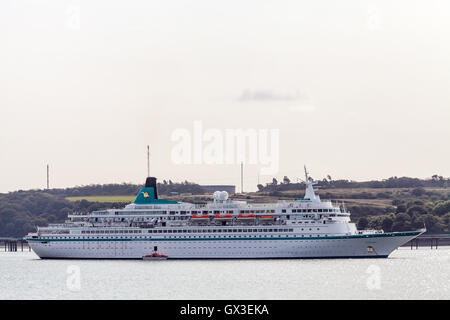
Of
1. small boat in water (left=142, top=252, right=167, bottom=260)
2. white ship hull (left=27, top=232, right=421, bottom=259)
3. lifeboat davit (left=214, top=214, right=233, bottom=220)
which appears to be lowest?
small boat in water (left=142, top=252, right=167, bottom=260)

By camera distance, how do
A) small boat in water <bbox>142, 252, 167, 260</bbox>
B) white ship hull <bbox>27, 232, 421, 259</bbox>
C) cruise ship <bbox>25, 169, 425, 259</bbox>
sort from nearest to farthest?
white ship hull <bbox>27, 232, 421, 259</bbox> → cruise ship <bbox>25, 169, 425, 259</bbox> → small boat in water <bbox>142, 252, 167, 260</bbox>

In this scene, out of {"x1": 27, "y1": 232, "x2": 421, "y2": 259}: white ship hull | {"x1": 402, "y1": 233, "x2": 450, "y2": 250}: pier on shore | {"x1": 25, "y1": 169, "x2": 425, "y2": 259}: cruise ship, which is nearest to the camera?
{"x1": 27, "y1": 232, "x2": 421, "y2": 259}: white ship hull

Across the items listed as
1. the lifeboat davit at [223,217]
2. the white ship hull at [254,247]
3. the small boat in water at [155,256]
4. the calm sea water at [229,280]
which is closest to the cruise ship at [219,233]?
the white ship hull at [254,247]

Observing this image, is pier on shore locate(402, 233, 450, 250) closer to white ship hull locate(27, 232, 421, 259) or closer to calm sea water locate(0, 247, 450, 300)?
calm sea water locate(0, 247, 450, 300)

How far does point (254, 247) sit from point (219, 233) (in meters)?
3.87

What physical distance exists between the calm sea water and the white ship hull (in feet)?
5.77

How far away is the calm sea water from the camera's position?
72125mm

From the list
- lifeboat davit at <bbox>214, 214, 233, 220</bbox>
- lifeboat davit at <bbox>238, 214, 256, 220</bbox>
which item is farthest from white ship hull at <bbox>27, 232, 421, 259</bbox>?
lifeboat davit at <bbox>214, 214, 233, 220</bbox>

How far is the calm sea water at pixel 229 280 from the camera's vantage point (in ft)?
237

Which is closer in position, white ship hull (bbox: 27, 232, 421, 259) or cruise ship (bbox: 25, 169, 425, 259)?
white ship hull (bbox: 27, 232, 421, 259)

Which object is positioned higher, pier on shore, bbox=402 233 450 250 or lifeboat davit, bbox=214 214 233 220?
lifeboat davit, bbox=214 214 233 220
